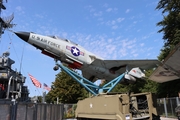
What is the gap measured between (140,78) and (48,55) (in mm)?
8373

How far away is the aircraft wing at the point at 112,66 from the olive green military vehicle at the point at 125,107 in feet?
20.0

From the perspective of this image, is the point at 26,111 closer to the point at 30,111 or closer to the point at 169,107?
the point at 30,111

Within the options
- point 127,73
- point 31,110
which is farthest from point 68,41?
point 31,110

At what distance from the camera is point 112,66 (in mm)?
16359

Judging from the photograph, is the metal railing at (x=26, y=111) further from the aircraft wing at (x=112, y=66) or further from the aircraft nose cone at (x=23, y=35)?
the aircraft wing at (x=112, y=66)

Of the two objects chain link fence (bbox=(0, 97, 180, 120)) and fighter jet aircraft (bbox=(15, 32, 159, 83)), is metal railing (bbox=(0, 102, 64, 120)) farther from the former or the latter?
fighter jet aircraft (bbox=(15, 32, 159, 83))

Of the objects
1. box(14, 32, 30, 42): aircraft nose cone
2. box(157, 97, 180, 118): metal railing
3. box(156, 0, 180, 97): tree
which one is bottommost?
box(157, 97, 180, 118): metal railing

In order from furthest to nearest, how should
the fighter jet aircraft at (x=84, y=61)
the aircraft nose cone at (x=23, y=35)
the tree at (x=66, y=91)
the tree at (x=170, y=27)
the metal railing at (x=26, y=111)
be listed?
the tree at (x=66, y=91)
the tree at (x=170, y=27)
the fighter jet aircraft at (x=84, y=61)
the aircraft nose cone at (x=23, y=35)
the metal railing at (x=26, y=111)

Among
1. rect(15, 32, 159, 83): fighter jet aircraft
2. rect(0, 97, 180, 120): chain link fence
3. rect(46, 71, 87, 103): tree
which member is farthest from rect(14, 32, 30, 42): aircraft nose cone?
rect(46, 71, 87, 103): tree

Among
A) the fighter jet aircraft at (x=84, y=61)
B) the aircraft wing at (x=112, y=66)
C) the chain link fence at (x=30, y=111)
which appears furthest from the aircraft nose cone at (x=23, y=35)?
the aircraft wing at (x=112, y=66)

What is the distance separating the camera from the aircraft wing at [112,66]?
15828mm

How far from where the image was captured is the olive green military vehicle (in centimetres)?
801

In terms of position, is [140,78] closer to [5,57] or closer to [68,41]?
[68,41]

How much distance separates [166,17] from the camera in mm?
22500
